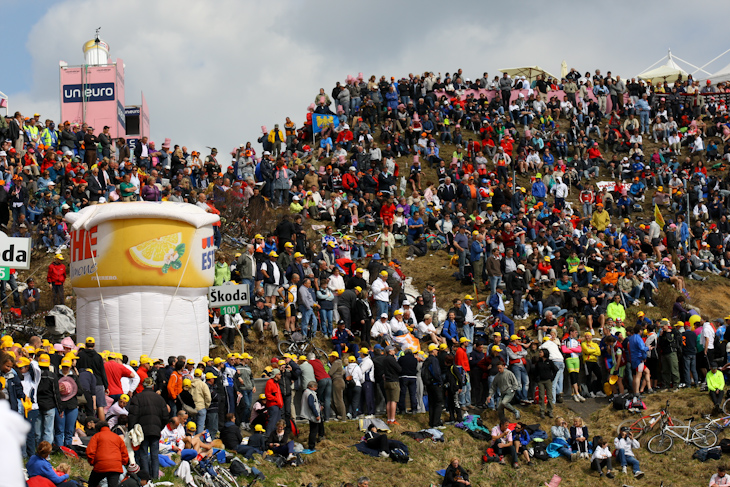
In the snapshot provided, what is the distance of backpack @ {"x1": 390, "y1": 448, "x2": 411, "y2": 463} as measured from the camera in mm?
16984

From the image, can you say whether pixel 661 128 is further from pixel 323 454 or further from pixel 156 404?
pixel 156 404

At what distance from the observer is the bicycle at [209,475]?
46.7 ft

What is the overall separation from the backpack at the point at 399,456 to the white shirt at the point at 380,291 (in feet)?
19.3

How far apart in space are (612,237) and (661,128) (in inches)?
525

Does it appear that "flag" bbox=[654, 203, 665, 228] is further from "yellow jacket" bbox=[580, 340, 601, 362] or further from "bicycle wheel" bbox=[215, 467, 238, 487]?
"bicycle wheel" bbox=[215, 467, 238, 487]

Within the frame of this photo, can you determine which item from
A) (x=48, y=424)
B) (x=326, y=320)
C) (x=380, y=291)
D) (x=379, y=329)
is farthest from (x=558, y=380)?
(x=48, y=424)

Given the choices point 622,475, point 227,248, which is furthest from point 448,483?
point 227,248

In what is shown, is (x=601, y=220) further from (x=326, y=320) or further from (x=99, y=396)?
(x=99, y=396)

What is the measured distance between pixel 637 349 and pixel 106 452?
1241 cm

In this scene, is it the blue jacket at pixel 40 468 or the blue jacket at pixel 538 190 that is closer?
the blue jacket at pixel 40 468

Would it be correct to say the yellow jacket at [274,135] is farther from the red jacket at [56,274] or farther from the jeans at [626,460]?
the jeans at [626,460]

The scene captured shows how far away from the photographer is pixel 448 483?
15.9m

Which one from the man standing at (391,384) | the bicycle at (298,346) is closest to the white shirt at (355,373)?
the man standing at (391,384)

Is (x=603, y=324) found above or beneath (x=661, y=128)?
beneath
